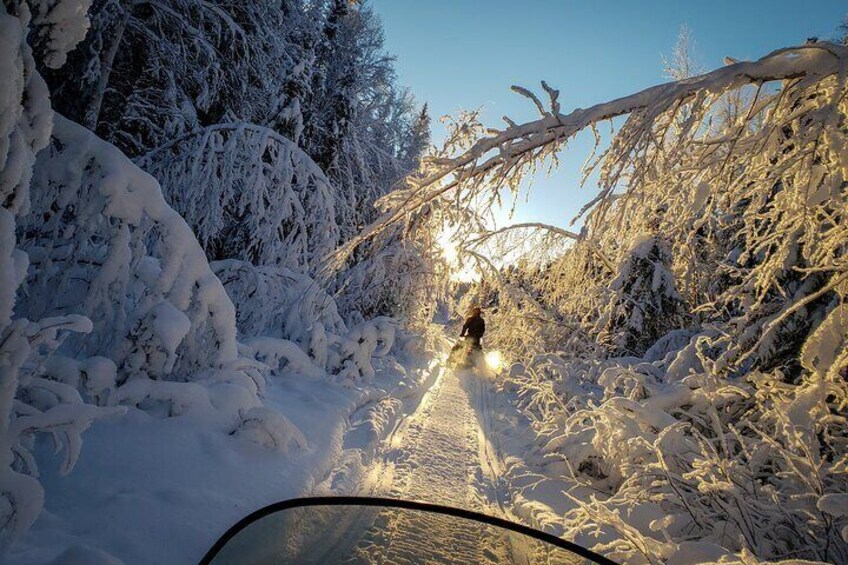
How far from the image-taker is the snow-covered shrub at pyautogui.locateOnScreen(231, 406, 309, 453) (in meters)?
3.51

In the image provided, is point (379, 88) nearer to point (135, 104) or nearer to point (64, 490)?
point (135, 104)

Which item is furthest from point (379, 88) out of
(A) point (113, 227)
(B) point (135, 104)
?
(A) point (113, 227)

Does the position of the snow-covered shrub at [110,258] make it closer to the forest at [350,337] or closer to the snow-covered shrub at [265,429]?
the forest at [350,337]

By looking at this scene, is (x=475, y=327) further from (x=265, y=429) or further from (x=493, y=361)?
(x=265, y=429)

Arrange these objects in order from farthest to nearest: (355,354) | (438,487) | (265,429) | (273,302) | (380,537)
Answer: (355,354) → (273,302) → (438,487) → (265,429) → (380,537)

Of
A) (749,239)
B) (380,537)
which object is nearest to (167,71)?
(380,537)

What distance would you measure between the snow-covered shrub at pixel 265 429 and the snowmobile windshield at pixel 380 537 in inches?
80.4

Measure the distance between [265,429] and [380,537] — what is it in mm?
2077

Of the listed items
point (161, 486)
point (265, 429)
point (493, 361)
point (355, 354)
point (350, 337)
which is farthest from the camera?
point (493, 361)

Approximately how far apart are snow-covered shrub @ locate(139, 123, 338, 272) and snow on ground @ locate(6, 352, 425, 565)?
339 cm

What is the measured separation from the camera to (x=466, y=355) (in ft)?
42.4

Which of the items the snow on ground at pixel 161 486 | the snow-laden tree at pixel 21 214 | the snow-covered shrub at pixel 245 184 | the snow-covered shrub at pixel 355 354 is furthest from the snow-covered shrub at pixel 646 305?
the snow-laden tree at pixel 21 214

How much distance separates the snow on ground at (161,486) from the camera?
1953 millimetres

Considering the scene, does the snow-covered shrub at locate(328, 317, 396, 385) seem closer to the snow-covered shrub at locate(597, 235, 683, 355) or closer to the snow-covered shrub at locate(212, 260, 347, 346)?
the snow-covered shrub at locate(212, 260, 347, 346)
